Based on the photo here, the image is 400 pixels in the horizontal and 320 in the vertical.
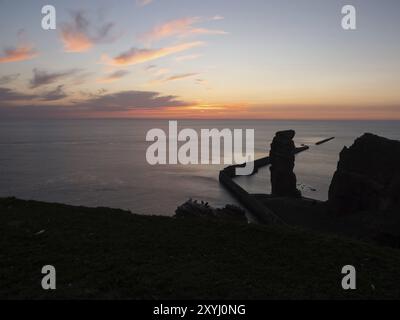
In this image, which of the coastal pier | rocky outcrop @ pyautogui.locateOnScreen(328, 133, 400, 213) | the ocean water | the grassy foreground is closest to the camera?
the grassy foreground

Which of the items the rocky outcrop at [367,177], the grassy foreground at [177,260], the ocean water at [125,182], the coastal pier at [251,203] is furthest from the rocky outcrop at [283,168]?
the grassy foreground at [177,260]

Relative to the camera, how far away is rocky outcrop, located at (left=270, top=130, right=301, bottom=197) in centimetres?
6612

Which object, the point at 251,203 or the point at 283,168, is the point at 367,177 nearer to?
the point at 251,203

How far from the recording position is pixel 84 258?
11164mm

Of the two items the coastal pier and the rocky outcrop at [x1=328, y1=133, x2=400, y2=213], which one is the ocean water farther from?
the rocky outcrop at [x1=328, y1=133, x2=400, y2=213]

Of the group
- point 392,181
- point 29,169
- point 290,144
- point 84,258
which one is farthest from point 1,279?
point 29,169

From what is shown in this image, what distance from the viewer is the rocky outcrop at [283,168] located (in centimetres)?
6612

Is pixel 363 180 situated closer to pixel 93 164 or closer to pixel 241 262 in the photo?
pixel 241 262

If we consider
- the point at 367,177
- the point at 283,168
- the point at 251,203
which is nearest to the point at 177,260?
the point at 367,177

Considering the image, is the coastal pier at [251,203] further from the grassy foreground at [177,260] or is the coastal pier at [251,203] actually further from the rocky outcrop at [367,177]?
the grassy foreground at [177,260]

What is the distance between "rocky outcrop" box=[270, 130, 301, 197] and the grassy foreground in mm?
52937

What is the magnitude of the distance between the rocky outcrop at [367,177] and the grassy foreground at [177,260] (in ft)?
117

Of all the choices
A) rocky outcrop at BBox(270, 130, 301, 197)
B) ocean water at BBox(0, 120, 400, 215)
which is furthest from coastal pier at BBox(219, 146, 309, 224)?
rocky outcrop at BBox(270, 130, 301, 197)
